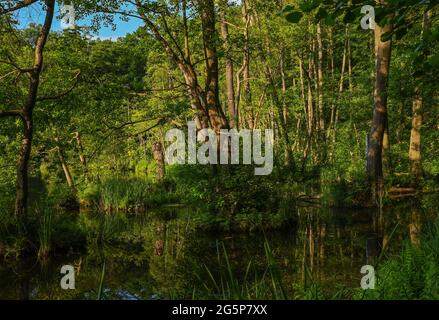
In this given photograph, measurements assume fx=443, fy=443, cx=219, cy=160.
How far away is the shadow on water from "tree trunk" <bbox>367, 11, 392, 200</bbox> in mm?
1156

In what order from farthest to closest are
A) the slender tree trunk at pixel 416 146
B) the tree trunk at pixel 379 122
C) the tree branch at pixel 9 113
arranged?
the slender tree trunk at pixel 416 146, the tree trunk at pixel 379 122, the tree branch at pixel 9 113

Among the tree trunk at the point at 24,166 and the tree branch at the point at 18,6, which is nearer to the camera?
the tree branch at the point at 18,6

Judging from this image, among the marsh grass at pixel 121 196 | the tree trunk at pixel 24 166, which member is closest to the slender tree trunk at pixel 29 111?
the tree trunk at pixel 24 166

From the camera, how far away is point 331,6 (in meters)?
3.06

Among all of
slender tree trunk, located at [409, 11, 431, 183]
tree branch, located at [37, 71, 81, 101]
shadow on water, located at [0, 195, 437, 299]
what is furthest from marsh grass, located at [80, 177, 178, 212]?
slender tree trunk, located at [409, 11, 431, 183]

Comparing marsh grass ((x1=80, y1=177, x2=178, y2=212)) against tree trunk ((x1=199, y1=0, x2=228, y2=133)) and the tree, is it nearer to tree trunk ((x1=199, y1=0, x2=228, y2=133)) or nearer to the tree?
tree trunk ((x1=199, y1=0, x2=228, y2=133))

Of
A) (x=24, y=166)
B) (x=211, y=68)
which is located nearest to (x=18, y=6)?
(x=24, y=166)

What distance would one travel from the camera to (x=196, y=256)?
7.10 meters

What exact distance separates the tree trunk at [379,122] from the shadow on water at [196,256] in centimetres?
116

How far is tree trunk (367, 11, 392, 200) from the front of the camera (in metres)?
11.9

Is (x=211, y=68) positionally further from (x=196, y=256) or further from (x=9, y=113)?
(x=196, y=256)

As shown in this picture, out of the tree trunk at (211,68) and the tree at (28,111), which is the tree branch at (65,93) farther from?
the tree trunk at (211,68)

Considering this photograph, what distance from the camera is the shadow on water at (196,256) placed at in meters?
5.39

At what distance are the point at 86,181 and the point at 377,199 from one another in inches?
349
